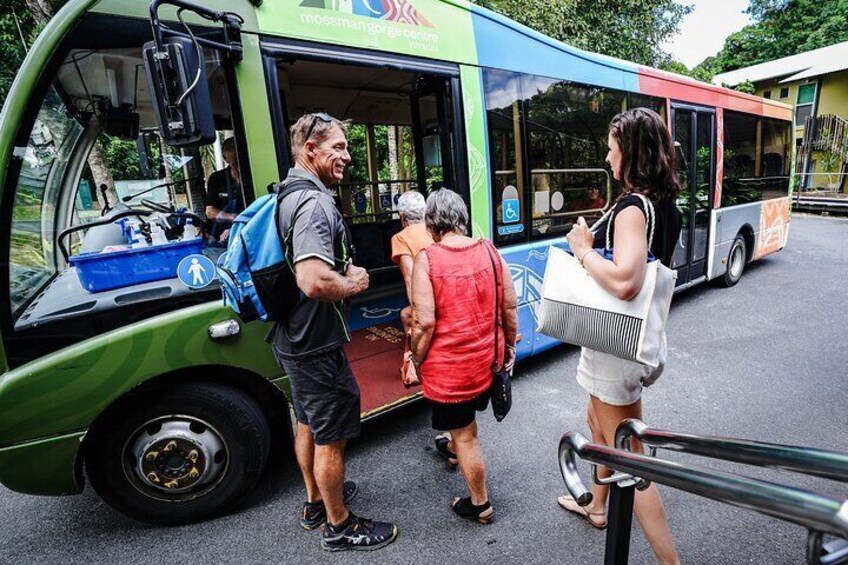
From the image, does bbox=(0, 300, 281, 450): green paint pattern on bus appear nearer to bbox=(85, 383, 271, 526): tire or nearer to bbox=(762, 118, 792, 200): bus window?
bbox=(85, 383, 271, 526): tire

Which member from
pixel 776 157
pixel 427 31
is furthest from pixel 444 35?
pixel 776 157

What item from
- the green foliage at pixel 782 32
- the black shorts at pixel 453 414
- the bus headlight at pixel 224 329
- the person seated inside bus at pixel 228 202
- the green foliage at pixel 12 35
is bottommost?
the black shorts at pixel 453 414

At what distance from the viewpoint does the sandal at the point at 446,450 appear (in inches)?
115

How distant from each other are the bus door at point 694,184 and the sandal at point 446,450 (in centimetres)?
414

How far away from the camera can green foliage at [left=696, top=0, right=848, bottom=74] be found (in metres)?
24.8

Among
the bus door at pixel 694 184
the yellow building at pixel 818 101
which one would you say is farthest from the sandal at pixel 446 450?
the yellow building at pixel 818 101

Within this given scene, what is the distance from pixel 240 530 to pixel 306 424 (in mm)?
779

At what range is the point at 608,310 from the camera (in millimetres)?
1750

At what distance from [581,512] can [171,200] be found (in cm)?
314

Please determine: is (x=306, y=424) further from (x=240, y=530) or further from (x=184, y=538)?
(x=184, y=538)

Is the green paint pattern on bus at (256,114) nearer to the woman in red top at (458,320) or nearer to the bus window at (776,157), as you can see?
the woman in red top at (458,320)

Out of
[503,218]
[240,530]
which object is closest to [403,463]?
[240,530]

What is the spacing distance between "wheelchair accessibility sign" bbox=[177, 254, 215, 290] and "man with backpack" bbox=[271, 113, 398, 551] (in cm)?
52

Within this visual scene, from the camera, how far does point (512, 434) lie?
3.26 metres
